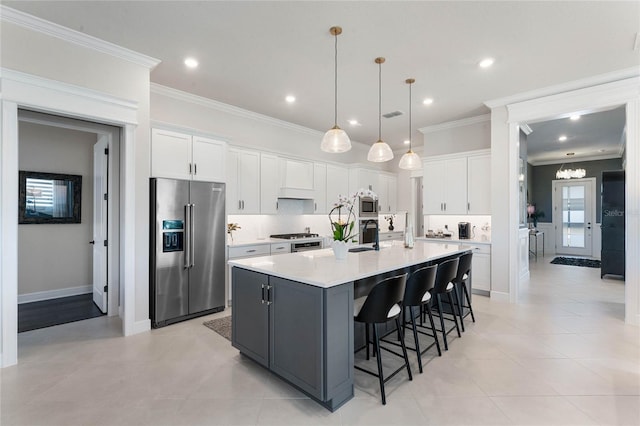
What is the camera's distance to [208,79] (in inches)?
157

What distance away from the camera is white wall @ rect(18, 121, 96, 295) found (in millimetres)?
→ 4453

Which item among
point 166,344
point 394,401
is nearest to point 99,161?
point 166,344

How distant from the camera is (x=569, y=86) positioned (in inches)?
160

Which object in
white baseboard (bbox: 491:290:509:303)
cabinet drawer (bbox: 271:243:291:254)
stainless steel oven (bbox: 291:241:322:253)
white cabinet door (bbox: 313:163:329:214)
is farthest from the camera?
white cabinet door (bbox: 313:163:329:214)

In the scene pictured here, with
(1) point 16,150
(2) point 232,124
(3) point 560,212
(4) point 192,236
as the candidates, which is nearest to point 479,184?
(2) point 232,124

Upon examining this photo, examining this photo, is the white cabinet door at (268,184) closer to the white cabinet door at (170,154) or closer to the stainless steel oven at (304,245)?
the stainless steel oven at (304,245)

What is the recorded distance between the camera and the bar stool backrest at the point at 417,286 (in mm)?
2619

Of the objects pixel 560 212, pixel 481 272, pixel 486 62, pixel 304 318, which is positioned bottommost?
pixel 481 272

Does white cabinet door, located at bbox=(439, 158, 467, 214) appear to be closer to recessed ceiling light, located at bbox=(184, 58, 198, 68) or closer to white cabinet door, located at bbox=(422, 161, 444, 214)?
white cabinet door, located at bbox=(422, 161, 444, 214)

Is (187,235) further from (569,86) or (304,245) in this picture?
(569,86)

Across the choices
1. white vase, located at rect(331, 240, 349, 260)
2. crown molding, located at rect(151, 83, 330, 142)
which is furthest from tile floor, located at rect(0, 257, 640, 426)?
crown molding, located at rect(151, 83, 330, 142)

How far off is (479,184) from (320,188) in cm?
280

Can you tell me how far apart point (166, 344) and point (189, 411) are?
1263mm

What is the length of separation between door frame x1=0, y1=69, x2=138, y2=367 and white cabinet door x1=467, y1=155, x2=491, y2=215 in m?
5.02
